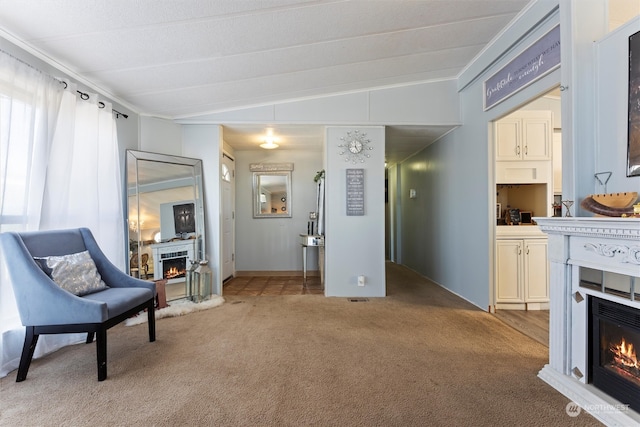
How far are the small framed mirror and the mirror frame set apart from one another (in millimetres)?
1505

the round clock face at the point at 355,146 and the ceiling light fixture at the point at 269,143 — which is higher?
the ceiling light fixture at the point at 269,143

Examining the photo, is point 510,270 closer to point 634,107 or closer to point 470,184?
point 470,184

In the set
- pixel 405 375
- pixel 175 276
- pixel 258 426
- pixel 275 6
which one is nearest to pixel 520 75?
pixel 275 6

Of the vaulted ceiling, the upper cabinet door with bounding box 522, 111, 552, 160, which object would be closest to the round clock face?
the vaulted ceiling

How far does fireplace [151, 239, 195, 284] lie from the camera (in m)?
3.49

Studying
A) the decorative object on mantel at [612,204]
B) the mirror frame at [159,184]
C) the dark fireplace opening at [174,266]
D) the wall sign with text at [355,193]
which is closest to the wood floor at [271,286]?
the dark fireplace opening at [174,266]

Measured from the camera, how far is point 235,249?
206 inches

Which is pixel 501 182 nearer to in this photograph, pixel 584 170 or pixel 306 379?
pixel 584 170

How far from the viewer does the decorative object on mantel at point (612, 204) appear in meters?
1.57

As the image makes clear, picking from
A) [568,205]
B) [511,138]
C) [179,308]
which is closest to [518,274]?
[511,138]

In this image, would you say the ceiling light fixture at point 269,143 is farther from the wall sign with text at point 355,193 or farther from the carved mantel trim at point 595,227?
the carved mantel trim at point 595,227

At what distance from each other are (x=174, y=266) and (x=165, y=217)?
61 cm

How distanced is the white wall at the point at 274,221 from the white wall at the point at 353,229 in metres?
1.51

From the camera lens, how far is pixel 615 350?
1.62 m
